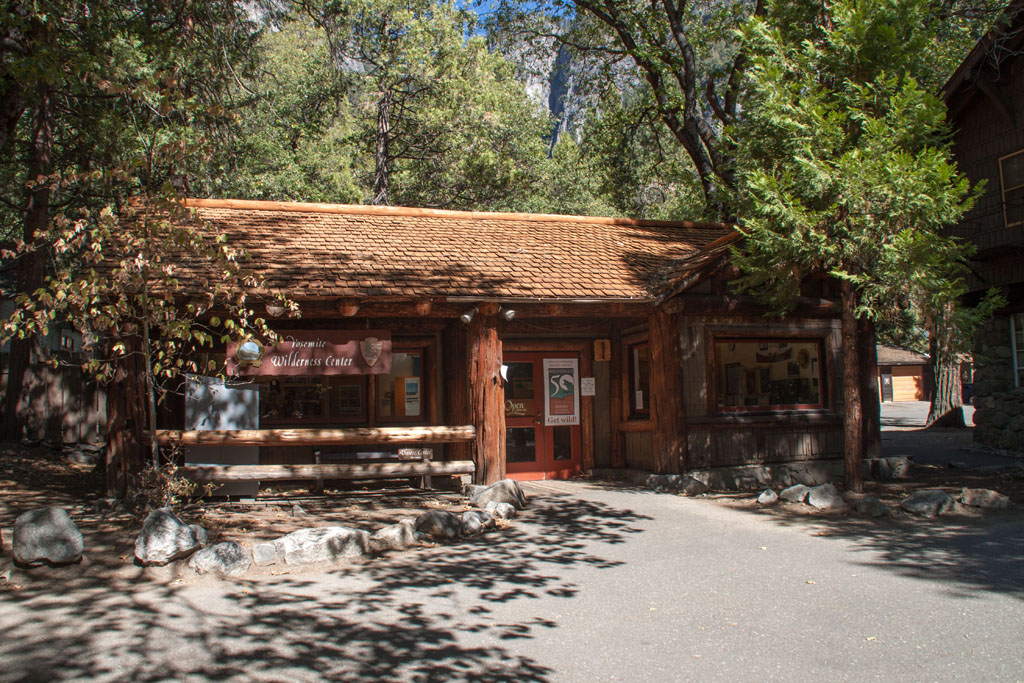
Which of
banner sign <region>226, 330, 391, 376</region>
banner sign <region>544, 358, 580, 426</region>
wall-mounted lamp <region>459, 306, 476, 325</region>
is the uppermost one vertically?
wall-mounted lamp <region>459, 306, 476, 325</region>

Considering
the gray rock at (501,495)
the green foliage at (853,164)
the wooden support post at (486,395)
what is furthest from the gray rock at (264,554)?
the green foliage at (853,164)

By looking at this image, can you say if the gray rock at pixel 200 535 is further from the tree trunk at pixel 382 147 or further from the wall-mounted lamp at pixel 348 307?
the tree trunk at pixel 382 147

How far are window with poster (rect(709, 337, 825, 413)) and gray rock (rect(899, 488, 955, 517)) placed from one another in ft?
11.5

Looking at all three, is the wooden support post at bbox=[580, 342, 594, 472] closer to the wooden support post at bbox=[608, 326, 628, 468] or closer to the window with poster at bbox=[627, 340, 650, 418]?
the wooden support post at bbox=[608, 326, 628, 468]

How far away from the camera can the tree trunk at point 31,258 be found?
14.4 metres

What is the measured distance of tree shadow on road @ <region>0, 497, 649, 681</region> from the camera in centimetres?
479

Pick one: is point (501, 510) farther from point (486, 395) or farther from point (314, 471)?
point (314, 471)

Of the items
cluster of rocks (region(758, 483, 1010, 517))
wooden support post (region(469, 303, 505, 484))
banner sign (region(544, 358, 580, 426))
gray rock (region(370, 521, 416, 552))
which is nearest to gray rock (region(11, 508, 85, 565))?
gray rock (region(370, 521, 416, 552))

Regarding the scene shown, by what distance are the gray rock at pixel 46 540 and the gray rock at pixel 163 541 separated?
51 cm

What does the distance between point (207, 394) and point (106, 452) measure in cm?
147

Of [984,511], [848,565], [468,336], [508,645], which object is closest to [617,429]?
[468,336]

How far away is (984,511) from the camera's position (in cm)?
940

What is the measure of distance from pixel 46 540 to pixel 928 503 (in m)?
9.40

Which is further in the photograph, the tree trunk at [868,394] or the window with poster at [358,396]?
the tree trunk at [868,394]
